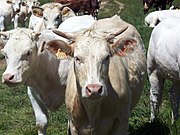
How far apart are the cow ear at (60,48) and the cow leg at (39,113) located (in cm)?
172

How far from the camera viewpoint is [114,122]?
5848 millimetres

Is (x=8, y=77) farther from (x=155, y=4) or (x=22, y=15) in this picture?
(x=155, y=4)

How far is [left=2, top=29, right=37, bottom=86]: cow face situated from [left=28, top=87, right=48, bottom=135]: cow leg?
1.98 feet

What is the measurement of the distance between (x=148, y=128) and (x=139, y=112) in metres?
0.71

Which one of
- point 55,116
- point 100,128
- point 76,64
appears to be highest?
point 76,64

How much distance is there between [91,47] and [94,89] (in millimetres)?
559

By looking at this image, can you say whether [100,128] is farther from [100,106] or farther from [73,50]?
[73,50]

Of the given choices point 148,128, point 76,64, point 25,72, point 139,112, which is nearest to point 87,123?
point 76,64

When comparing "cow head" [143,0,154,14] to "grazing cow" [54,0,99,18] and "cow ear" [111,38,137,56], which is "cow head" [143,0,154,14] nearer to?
"grazing cow" [54,0,99,18]

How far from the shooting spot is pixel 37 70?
7.06m

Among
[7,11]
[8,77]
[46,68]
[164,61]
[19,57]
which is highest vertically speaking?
[19,57]

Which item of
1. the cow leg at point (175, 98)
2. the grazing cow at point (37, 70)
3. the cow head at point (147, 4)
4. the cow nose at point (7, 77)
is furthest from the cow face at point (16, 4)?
the cow nose at point (7, 77)

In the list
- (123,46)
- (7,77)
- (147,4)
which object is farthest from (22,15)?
(123,46)

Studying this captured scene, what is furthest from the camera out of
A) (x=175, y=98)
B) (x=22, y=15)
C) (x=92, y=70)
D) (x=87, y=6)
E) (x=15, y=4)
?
(x=87, y=6)
